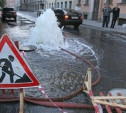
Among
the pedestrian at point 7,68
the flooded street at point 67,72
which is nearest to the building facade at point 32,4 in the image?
the flooded street at point 67,72

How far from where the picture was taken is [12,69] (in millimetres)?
3609

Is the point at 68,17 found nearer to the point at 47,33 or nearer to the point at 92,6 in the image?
the point at 47,33

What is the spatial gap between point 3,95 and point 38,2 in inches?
2686

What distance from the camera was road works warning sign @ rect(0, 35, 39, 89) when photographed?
3549mm

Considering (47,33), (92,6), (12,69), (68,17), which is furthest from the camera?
(92,6)

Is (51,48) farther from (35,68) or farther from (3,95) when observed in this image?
(3,95)

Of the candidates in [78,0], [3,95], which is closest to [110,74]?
[3,95]

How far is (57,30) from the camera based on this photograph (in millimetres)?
9898

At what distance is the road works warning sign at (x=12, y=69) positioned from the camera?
11.6 ft

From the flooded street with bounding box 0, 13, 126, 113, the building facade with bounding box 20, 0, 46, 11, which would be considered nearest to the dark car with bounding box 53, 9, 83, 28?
the flooded street with bounding box 0, 13, 126, 113

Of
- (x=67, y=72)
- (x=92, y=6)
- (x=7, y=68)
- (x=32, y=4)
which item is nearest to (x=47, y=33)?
(x=67, y=72)

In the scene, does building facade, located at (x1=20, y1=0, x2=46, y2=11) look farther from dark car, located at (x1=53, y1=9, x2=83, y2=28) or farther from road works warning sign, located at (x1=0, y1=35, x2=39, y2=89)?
road works warning sign, located at (x1=0, y1=35, x2=39, y2=89)

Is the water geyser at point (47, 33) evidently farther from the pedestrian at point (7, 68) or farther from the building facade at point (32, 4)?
the building facade at point (32, 4)

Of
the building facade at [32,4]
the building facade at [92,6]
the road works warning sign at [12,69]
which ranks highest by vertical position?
the road works warning sign at [12,69]
